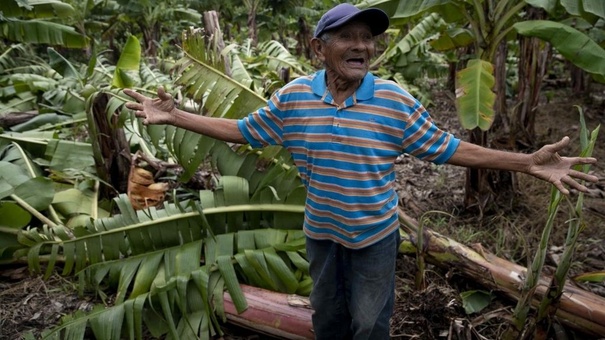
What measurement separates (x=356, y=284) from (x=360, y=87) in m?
0.83

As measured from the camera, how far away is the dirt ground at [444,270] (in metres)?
2.66

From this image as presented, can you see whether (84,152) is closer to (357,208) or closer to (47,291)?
(47,291)

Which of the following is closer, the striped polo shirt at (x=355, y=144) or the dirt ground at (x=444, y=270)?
the striped polo shirt at (x=355, y=144)

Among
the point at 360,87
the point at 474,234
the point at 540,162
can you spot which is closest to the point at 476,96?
the point at 474,234

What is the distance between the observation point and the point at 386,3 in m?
3.77

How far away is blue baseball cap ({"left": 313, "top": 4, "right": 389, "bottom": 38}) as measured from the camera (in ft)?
Answer: 5.25

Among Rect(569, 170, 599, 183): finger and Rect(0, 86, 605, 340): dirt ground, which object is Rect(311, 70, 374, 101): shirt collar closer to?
Rect(569, 170, 599, 183): finger

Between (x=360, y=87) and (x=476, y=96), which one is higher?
(x=360, y=87)

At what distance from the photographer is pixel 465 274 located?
2906 mm

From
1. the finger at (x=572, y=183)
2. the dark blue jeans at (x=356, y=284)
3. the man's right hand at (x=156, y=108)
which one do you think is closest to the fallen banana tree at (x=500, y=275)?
the dark blue jeans at (x=356, y=284)

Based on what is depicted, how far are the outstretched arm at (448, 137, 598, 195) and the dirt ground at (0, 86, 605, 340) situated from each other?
73cm

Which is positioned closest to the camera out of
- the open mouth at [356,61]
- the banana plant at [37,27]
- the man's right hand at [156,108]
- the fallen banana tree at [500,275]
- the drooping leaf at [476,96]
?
the open mouth at [356,61]

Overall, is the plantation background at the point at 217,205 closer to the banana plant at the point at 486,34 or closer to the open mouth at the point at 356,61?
the banana plant at the point at 486,34

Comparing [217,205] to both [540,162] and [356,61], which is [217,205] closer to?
[356,61]
